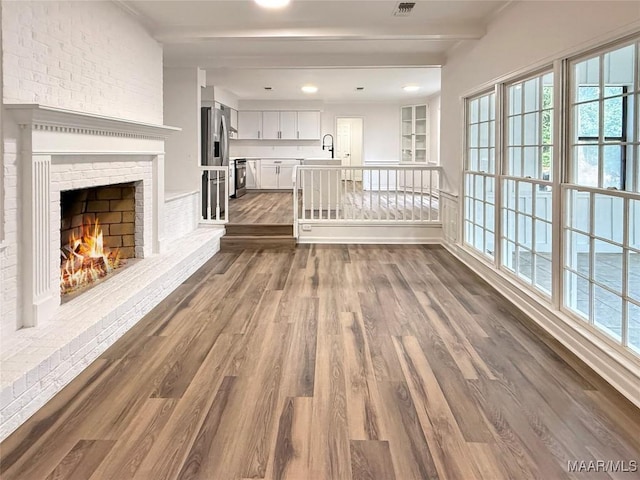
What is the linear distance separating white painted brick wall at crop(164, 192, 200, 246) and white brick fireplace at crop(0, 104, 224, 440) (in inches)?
55.6

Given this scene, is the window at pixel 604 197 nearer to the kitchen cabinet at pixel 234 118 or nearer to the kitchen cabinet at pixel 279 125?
the kitchen cabinet at pixel 234 118

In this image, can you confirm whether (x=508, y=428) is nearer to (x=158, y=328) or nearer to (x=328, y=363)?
(x=328, y=363)

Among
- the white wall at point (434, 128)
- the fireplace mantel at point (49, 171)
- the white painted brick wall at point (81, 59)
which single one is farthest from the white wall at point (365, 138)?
the fireplace mantel at point (49, 171)

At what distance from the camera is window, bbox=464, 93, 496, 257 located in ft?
17.4

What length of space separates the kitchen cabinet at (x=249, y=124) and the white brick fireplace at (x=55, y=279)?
8804 mm

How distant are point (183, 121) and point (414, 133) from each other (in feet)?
23.3

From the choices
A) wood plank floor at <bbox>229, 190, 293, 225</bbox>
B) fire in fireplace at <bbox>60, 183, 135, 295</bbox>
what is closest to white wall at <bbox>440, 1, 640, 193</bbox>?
wood plank floor at <bbox>229, 190, 293, 225</bbox>

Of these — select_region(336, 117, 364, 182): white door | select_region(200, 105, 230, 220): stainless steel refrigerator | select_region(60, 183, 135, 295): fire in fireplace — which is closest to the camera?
select_region(60, 183, 135, 295): fire in fireplace

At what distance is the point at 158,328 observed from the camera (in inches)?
145

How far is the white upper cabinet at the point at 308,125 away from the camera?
43.9 feet

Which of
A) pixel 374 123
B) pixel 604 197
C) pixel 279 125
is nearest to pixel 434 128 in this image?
pixel 374 123

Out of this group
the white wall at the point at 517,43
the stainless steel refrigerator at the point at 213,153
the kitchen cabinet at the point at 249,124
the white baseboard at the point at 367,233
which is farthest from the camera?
the kitchen cabinet at the point at 249,124

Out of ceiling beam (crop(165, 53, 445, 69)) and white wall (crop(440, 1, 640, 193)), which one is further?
ceiling beam (crop(165, 53, 445, 69))

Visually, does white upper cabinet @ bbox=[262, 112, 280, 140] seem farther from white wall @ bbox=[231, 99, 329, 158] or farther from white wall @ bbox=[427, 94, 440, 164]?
white wall @ bbox=[427, 94, 440, 164]
